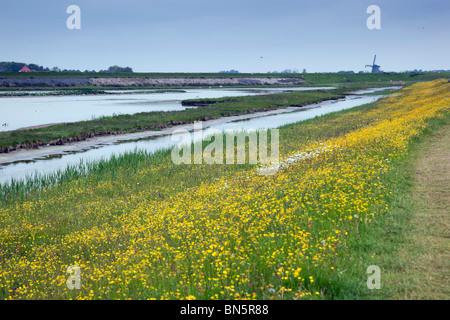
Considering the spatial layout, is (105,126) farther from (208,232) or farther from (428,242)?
(428,242)

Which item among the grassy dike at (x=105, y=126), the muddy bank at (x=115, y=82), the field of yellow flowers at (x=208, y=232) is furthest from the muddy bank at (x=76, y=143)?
the muddy bank at (x=115, y=82)

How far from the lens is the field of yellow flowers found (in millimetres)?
7086

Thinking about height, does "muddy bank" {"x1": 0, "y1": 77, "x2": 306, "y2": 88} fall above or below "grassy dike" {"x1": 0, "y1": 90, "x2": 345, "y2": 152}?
above

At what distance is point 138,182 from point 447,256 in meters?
15.7

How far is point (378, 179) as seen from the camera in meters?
12.2

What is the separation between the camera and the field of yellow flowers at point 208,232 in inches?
279

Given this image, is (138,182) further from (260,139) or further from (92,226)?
(260,139)

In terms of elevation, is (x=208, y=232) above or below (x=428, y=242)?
below

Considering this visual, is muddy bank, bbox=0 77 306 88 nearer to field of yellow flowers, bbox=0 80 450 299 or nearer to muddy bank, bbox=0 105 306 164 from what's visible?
muddy bank, bbox=0 105 306 164

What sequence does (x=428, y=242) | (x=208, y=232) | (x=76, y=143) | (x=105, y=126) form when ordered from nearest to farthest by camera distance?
(x=428, y=242)
(x=208, y=232)
(x=76, y=143)
(x=105, y=126)

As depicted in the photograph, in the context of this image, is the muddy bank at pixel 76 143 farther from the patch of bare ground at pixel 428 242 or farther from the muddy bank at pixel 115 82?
the muddy bank at pixel 115 82

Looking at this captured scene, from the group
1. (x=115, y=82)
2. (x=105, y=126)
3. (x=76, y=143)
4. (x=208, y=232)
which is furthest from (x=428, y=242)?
(x=115, y=82)

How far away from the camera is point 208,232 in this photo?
9.78m

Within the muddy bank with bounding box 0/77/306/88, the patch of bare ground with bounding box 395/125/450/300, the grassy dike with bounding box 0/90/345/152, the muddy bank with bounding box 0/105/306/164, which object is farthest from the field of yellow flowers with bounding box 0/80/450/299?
the muddy bank with bounding box 0/77/306/88
